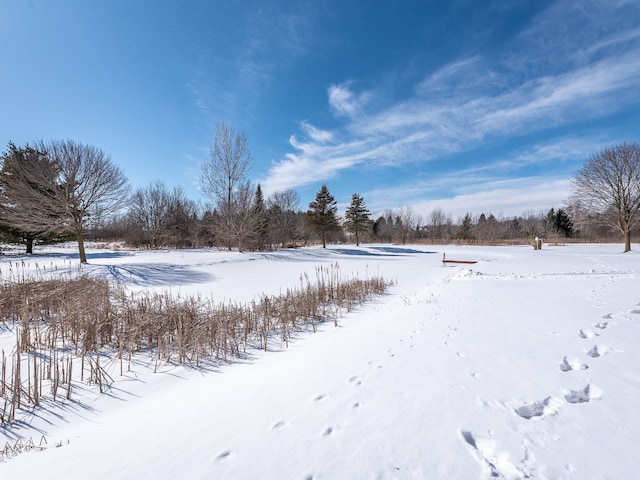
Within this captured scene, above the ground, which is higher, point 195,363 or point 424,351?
point 424,351

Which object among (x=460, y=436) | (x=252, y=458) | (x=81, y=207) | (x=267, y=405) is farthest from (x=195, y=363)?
(x=81, y=207)

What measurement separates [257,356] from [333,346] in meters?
1.22

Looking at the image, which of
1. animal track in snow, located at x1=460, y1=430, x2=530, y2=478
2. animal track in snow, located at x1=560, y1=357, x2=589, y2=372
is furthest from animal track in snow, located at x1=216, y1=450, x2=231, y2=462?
animal track in snow, located at x1=560, y1=357, x2=589, y2=372

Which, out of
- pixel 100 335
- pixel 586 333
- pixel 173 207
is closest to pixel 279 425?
pixel 100 335

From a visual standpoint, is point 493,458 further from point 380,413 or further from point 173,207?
point 173,207

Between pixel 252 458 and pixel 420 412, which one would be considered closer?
pixel 252 458

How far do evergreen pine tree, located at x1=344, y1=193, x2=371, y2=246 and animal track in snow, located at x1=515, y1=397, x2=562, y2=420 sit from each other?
35603 millimetres

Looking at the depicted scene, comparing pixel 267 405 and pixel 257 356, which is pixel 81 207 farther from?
pixel 267 405

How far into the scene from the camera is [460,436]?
185 cm

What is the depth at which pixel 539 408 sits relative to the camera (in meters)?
2.15

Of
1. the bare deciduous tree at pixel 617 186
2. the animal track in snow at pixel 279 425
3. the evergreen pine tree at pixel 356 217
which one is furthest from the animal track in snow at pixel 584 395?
the evergreen pine tree at pixel 356 217

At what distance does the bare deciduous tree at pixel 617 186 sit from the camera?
66.3ft

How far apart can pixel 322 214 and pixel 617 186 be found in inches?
1028

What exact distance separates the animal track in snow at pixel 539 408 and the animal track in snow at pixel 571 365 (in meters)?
0.78
